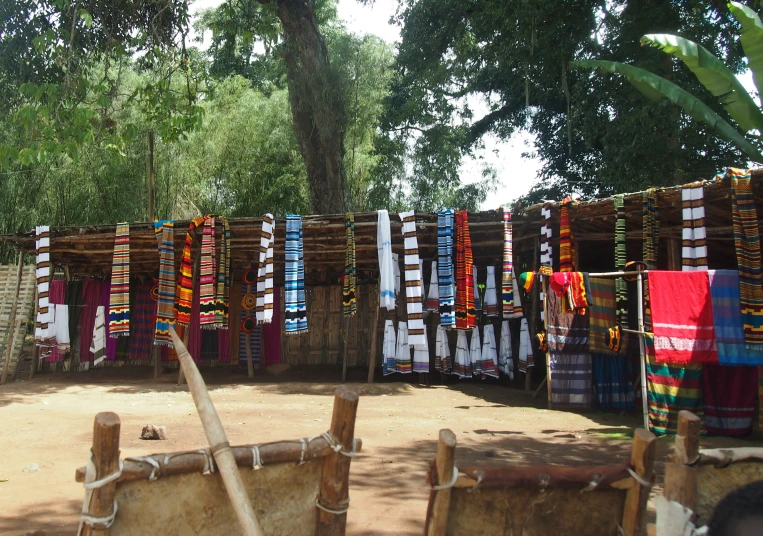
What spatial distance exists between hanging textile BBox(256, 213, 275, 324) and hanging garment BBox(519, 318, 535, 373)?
12.7ft

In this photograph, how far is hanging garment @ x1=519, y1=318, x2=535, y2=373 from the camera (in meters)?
9.69

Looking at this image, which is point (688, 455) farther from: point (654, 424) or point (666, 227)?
point (666, 227)

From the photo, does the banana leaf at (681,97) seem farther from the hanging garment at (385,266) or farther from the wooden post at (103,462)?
the wooden post at (103,462)

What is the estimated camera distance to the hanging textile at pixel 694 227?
23.0ft

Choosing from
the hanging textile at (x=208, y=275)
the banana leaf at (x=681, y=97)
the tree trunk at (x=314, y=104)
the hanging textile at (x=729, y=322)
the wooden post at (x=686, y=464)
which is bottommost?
the wooden post at (x=686, y=464)

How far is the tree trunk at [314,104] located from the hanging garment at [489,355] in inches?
179

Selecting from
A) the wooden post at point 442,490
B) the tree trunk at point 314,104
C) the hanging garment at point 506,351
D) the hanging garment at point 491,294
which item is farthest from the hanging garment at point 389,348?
the wooden post at point 442,490

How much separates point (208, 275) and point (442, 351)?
389cm

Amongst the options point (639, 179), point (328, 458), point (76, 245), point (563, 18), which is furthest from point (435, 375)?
point (328, 458)

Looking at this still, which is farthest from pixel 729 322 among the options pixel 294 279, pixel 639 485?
pixel 294 279

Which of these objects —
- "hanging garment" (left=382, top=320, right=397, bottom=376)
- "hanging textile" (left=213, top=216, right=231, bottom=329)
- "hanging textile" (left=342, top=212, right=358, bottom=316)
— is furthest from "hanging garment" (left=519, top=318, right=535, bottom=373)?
"hanging textile" (left=213, top=216, right=231, bottom=329)

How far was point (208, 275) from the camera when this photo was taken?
9.69 m

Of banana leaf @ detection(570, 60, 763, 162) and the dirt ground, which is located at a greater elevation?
banana leaf @ detection(570, 60, 763, 162)

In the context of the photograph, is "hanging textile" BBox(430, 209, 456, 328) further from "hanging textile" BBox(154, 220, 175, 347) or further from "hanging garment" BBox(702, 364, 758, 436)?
"hanging textile" BBox(154, 220, 175, 347)
